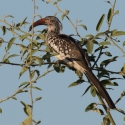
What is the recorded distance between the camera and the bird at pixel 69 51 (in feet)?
15.1

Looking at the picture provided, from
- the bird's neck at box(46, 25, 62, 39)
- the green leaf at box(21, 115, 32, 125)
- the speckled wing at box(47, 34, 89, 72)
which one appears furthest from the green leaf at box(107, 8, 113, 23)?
the bird's neck at box(46, 25, 62, 39)

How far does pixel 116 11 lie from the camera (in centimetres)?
424

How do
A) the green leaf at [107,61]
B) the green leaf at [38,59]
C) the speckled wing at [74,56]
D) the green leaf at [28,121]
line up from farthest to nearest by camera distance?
the speckled wing at [74,56]
the green leaf at [107,61]
the green leaf at [38,59]
the green leaf at [28,121]

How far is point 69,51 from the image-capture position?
5.84 meters

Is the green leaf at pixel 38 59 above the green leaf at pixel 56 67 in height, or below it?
below

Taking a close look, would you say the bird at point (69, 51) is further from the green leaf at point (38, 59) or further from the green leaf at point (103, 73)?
the green leaf at point (38, 59)

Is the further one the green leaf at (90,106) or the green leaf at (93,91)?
the green leaf at (93,91)

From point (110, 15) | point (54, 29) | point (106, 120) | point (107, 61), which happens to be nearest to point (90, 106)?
point (106, 120)

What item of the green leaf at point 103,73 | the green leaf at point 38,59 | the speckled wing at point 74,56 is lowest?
the green leaf at point 103,73

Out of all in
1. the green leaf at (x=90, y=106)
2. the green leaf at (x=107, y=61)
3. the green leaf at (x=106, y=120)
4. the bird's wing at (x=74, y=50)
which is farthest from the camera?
the bird's wing at (x=74, y=50)

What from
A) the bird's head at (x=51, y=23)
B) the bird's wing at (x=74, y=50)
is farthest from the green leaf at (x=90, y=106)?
the bird's head at (x=51, y=23)

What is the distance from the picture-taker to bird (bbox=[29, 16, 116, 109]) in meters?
4.60

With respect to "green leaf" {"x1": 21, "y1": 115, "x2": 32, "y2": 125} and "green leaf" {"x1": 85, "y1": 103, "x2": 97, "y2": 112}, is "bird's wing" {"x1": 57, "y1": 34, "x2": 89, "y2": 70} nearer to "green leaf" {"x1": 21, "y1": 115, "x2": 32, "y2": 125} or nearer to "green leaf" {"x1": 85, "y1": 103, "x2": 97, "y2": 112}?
"green leaf" {"x1": 85, "y1": 103, "x2": 97, "y2": 112}

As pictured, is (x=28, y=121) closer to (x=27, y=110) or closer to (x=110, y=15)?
(x=27, y=110)
